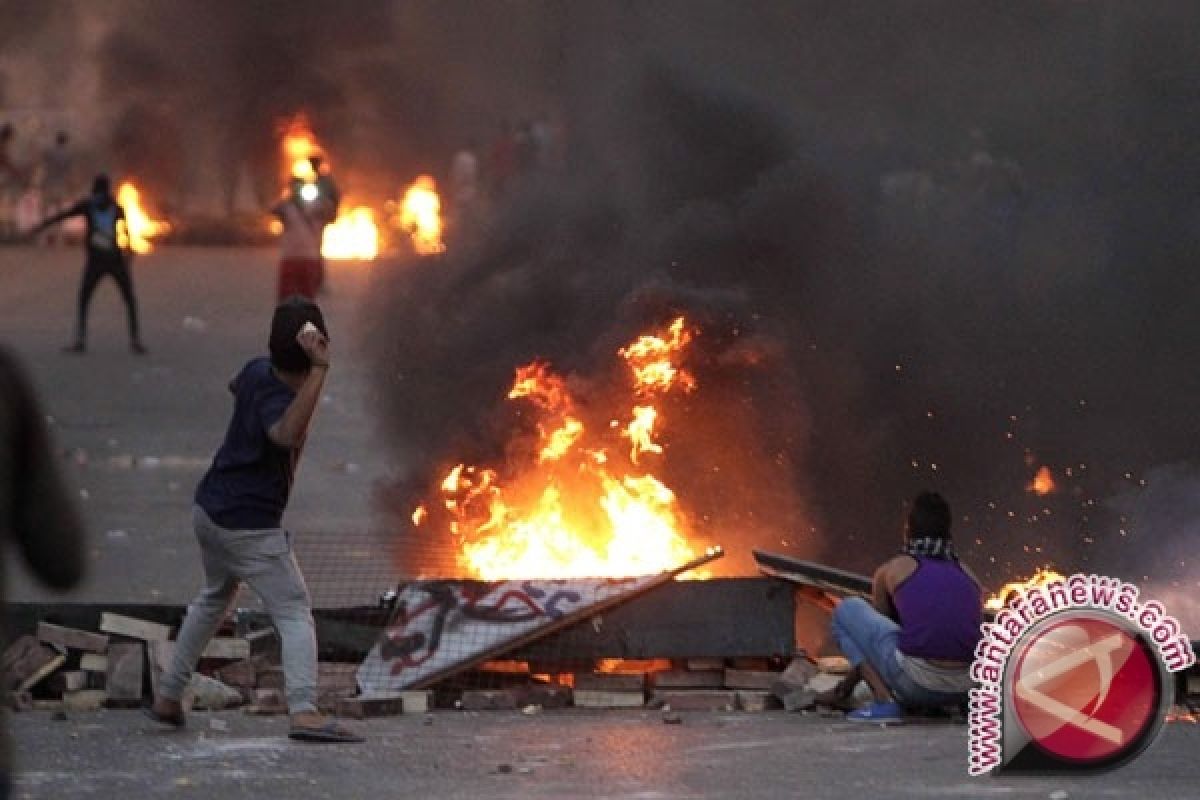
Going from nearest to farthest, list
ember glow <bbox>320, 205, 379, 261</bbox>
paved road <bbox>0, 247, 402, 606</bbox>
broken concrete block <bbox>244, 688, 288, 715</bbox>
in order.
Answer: broken concrete block <bbox>244, 688, 288, 715</bbox> → paved road <bbox>0, 247, 402, 606</bbox> → ember glow <bbox>320, 205, 379, 261</bbox>

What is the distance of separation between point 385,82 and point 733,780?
2913 centimetres

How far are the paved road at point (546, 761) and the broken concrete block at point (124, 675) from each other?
0.14 meters

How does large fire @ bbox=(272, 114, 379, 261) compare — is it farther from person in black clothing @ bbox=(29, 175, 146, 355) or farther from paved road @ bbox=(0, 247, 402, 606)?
person in black clothing @ bbox=(29, 175, 146, 355)

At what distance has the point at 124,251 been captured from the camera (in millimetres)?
21875

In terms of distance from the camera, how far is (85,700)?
972cm

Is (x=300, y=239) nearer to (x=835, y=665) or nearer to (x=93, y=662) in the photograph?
(x=93, y=662)

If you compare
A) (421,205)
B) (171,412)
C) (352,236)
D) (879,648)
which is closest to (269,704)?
(879,648)

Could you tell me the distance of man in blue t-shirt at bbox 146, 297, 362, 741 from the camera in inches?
344

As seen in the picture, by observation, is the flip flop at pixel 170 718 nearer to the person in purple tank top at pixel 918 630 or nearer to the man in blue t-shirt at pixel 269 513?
the man in blue t-shirt at pixel 269 513

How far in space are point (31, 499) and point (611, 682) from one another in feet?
16.5

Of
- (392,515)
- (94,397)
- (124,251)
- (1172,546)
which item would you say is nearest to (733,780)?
(1172,546)

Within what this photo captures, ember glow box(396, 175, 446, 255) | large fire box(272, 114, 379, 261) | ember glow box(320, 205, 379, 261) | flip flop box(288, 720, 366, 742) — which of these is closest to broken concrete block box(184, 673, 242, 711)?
flip flop box(288, 720, 366, 742)

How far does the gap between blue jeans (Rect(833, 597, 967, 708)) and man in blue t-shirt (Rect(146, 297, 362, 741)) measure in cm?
180

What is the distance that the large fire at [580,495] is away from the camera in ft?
36.3
